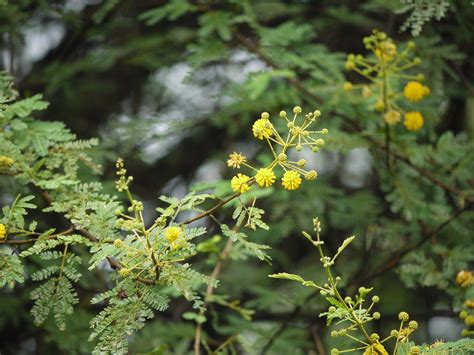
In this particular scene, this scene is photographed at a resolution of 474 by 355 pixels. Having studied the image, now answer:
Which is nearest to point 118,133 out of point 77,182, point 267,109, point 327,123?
point 267,109

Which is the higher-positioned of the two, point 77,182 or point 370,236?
point 77,182

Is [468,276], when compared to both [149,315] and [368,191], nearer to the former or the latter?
[149,315]

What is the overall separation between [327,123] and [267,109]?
0.38 m

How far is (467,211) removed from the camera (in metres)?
2.72

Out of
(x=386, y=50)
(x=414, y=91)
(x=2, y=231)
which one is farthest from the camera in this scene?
(x=414, y=91)

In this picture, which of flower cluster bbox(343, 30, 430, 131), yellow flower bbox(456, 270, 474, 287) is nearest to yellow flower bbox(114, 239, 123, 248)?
flower cluster bbox(343, 30, 430, 131)

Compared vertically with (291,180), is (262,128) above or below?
above

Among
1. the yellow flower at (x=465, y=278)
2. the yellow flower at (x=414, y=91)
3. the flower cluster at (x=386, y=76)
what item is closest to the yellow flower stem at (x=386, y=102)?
the flower cluster at (x=386, y=76)

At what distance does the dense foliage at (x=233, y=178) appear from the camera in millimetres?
1645

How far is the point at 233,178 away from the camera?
158 centimetres

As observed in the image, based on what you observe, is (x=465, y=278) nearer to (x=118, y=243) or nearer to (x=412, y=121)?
(x=412, y=121)

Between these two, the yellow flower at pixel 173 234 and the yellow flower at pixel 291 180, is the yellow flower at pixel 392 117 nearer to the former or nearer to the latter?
the yellow flower at pixel 291 180

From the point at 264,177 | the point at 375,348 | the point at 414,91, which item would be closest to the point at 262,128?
the point at 264,177

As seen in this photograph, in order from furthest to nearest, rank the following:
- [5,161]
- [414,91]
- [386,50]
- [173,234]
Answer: [414,91] → [386,50] → [5,161] → [173,234]
